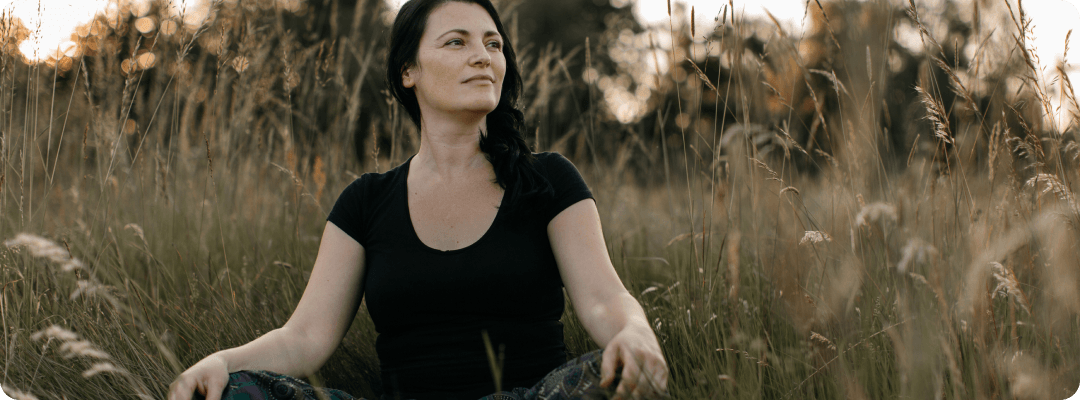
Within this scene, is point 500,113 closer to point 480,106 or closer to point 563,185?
point 480,106

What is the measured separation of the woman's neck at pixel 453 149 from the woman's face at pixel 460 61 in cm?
6

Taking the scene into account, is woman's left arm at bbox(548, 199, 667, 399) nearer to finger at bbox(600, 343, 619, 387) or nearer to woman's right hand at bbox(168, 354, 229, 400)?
finger at bbox(600, 343, 619, 387)

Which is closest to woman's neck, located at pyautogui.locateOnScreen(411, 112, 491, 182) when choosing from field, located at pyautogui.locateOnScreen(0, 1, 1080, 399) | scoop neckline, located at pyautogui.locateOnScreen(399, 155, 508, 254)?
scoop neckline, located at pyautogui.locateOnScreen(399, 155, 508, 254)

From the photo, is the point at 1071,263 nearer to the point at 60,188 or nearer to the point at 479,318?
the point at 479,318

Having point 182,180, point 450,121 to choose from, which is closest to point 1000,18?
point 450,121

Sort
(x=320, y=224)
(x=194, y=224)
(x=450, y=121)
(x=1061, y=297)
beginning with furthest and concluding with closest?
(x=320, y=224) < (x=194, y=224) < (x=450, y=121) < (x=1061, y=297)

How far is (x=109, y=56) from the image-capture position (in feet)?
7.66

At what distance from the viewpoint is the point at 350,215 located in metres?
1.64

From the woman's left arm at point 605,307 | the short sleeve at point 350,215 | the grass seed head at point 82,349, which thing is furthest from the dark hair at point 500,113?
the grass seed head at point 82,349

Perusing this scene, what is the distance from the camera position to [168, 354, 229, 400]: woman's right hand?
116 cm

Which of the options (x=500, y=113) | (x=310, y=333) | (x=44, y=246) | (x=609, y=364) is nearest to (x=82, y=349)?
(x=44, y=246)

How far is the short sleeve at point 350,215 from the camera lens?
1627 millimetres

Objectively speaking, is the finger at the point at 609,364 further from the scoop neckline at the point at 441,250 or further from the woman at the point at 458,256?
the scoop neckline at the point at 441,250

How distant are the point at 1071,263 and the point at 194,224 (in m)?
2.87
